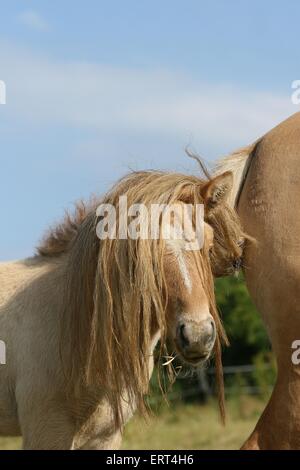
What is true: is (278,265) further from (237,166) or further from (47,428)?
(47,428)

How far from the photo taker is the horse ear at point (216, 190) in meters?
3.99

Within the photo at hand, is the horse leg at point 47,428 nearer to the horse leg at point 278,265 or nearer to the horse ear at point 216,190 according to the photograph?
the horse leg at point 278,265

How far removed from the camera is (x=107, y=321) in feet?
12.4

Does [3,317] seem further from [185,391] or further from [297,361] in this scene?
[185,391]

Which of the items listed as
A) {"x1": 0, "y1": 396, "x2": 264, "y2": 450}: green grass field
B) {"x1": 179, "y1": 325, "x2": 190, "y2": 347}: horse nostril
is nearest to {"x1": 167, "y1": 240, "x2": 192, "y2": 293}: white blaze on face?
{"x1": 179, "y1": 325, "x2": 190, "y2": 347}: horse nostril

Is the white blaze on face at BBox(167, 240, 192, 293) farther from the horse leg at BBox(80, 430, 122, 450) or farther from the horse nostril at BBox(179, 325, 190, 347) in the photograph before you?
the horse leg at BBox(80, 430, 122, 450)

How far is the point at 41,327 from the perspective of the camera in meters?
4.12

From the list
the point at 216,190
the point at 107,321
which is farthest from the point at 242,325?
the point at 107,321

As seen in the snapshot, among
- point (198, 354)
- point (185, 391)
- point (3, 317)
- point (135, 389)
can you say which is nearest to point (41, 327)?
point (3, 317)

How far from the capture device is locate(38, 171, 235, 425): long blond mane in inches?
146

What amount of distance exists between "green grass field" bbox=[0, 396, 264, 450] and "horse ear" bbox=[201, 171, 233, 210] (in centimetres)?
357

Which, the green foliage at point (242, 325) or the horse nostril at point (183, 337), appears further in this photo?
the green foliage at point (242, 325)

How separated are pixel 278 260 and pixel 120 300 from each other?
0.79m

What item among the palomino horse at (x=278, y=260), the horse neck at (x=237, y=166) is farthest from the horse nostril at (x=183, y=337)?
the horse neck at (x=237, y=166)
